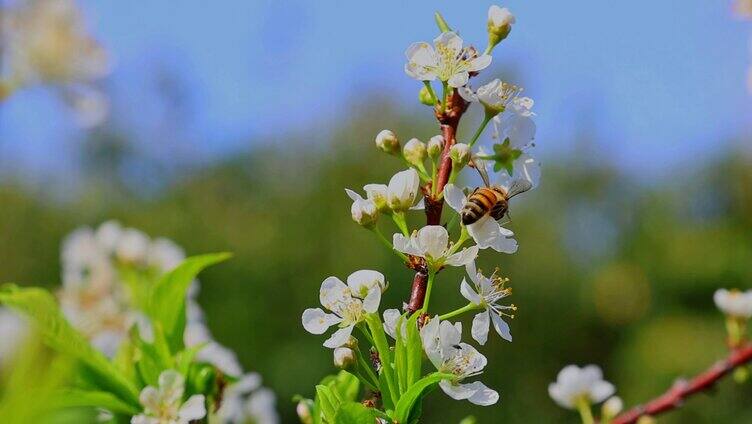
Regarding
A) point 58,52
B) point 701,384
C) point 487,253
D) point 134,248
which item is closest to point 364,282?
point 701,384

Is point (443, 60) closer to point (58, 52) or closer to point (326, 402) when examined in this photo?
point (326, 402)

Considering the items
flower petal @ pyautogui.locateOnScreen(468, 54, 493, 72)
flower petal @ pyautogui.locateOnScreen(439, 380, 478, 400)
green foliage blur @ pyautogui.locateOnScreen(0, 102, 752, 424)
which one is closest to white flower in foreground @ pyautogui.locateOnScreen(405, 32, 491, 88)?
flower petal @ pyautogui.locateOnScreen(468, 54, 493, 72)

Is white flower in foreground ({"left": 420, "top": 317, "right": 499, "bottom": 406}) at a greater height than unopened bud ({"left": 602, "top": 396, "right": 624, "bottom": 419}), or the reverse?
white flower in foreground ({"left": 420, "top": 317, "right": 499, "bottom": 406})

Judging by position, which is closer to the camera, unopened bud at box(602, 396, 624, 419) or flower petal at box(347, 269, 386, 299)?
flower petal at box(347, 269, 386, 299)

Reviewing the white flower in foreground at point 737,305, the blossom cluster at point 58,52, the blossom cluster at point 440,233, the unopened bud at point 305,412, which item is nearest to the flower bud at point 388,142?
the blossom cluster at point 440,233

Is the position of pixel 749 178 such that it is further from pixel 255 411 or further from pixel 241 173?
pixel 255 411

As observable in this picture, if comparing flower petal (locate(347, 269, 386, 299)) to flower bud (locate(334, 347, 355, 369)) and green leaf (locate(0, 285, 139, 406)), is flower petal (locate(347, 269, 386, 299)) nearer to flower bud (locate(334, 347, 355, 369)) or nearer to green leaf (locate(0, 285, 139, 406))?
flower bud (locate(334, 347, 355, 369))
